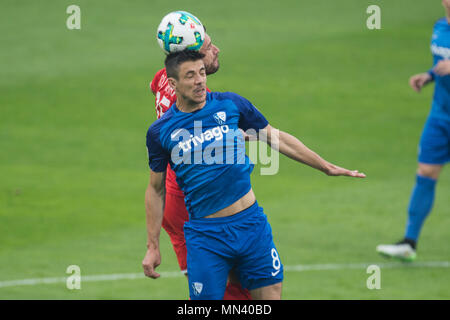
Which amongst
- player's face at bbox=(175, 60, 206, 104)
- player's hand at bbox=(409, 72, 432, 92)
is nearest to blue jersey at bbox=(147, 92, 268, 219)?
player's face at bbox=(175, 60, 206, 104)

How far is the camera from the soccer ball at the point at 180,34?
6363 millimetres

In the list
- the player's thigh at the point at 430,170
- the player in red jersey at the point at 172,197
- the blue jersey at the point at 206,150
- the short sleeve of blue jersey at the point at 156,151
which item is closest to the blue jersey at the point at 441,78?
the player's thigh at the point at 430,170

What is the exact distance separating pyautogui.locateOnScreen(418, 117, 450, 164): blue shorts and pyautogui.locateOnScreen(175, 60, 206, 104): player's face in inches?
184

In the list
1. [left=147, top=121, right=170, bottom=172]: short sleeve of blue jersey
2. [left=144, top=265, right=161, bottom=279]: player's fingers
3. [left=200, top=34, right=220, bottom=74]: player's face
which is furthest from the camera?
[left=200, top=34, right=220, bottom=74]: player's face

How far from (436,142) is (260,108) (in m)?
7.94

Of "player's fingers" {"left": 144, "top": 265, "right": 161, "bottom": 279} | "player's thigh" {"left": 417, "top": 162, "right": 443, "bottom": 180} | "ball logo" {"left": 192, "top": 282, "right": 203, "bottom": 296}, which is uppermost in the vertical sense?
"player's fingers" {"left": 144, "top": 265, "right": 161, "bottom": 279}

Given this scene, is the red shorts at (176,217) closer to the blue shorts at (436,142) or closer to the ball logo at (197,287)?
the ball logo at (197,287)

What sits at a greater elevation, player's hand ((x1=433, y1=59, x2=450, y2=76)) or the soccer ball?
the soccer ball

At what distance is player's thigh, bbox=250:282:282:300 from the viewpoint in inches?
253

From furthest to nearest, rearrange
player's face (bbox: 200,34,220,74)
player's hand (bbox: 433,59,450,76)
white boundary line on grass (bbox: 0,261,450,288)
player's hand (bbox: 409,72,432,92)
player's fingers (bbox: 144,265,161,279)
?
1. player's hand (bbox: 409,72,432,92)
2. white boundary line on grass (bbox: 0,261,450,288)
3. player's hand (bbox: 433,59,450,76)
4. player's face (bbox: 200,34,220,74)
5. player's fingers (bbox: 144,265,161,279)

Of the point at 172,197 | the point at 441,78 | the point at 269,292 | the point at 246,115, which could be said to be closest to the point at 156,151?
the point at 246,115

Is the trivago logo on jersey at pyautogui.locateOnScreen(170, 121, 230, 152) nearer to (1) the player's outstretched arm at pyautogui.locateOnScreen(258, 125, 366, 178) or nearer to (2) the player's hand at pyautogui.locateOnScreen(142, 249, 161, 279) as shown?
(1) the player's outstretched arm at pyautogui.locateOnScreen(258, 125, 366, 178)

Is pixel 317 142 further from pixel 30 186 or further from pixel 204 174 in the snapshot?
pixel 204 174

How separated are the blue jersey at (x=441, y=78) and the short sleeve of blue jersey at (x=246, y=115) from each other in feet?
14.3
